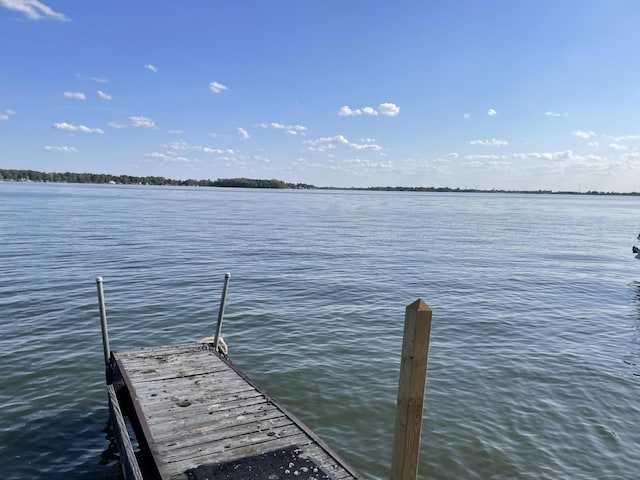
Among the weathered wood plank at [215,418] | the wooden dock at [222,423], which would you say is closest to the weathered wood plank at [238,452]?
the wooden dock at [222,423]

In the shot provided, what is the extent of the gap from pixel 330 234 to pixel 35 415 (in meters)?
34.3

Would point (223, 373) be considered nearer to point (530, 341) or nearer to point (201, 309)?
point (201, 309)

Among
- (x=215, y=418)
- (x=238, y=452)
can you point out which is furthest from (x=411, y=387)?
(x=215, y=418)

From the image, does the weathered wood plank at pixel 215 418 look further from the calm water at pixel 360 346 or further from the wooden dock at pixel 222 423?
the calm water at pixel 360 346

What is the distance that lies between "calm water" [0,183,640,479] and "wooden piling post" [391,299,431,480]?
132 inches

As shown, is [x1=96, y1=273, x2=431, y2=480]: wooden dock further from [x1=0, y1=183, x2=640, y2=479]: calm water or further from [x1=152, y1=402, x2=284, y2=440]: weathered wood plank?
[x1=0, y1=183, x2=640, y2=479]: calm water

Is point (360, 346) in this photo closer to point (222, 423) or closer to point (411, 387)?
point (222, 423)

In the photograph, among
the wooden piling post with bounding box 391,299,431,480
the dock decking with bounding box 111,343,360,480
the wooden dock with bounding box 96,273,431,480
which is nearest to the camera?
the wooden piling post with bounding box 391,299,431,480

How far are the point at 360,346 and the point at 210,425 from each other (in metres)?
7.01

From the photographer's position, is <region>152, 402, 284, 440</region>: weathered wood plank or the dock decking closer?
the dock decking

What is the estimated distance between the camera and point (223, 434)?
21.1 feet

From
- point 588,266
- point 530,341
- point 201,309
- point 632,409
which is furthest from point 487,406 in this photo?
point 588,266

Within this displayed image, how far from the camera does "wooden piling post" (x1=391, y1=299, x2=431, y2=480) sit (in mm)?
4344

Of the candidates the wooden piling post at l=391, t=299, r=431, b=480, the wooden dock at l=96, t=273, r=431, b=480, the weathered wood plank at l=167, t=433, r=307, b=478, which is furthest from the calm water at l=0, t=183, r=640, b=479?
the wooden piling post at l=391, t=299, r=431, b=480
